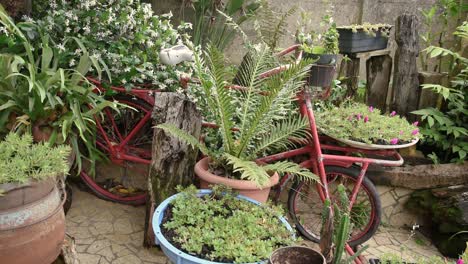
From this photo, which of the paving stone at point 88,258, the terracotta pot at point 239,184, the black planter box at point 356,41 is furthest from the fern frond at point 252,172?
the black planter box at point 356,41

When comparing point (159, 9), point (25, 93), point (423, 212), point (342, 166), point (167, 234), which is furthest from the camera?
point (159, 9)

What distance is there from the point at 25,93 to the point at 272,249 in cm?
195

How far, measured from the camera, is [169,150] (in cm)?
336

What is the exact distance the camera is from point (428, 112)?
4.40 meters

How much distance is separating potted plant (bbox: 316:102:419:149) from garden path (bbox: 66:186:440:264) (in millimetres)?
723

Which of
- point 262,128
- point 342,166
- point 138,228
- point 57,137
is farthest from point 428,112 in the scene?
point 57,137

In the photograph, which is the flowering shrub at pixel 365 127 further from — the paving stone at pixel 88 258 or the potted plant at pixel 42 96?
the paving stone at pixel 88 258

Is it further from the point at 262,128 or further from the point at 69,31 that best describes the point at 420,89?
the point at 69,31

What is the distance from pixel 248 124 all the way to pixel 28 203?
4.90 ft

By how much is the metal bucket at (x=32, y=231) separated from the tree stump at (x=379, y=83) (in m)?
3.35

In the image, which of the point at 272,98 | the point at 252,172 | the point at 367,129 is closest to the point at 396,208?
the point at 367,129

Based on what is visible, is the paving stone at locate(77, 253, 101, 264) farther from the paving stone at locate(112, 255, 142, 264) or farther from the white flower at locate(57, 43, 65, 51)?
the white flower at locate(57, 43, 65, 51)

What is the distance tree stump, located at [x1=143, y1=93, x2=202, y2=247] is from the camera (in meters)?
3.33

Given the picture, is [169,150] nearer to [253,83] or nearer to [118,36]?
[253,83]
